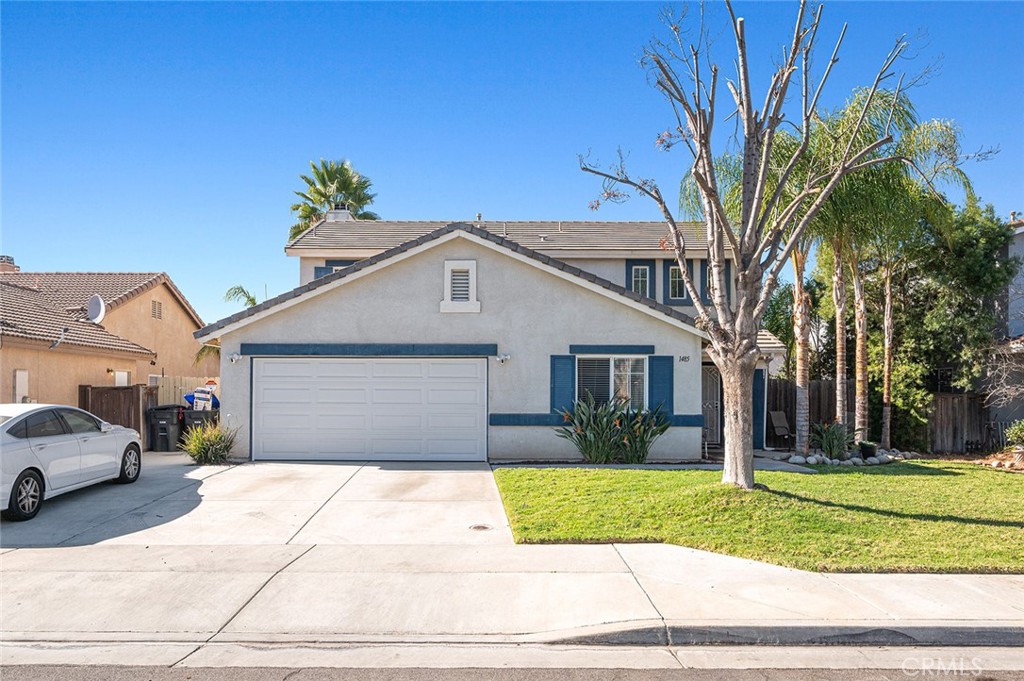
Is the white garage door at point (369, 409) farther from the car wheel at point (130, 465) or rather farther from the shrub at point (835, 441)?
the shrub at point (835, 441)

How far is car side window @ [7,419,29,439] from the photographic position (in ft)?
28.5

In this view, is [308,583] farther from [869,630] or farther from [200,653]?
[869,630]

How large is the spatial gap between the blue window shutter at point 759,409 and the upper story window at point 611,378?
12.2ft

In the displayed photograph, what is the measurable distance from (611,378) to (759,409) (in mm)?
4426

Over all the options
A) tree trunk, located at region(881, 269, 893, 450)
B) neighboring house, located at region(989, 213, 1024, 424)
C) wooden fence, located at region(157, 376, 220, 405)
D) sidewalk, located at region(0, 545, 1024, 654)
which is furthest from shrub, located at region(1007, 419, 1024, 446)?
wooden fence, located at region(157, 376, 220, 405)

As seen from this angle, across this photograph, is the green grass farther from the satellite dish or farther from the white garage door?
the satellite dish

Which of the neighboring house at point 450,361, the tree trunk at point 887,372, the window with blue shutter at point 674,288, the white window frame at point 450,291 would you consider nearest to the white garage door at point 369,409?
the neighboring house at point 450,361

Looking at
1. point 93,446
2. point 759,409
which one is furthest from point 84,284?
point 759,409

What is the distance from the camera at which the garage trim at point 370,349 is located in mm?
13930

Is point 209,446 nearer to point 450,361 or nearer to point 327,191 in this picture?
point 450,361

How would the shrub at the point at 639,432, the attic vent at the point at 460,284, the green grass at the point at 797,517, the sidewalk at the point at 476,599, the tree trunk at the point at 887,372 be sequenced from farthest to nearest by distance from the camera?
the tree trunk at the point at 887,372 < the attic vent at the point at 460,284 < the shrub at the point at 639,432 < the green grass at the point at 797,517 < the sidewalk at the point at 476,599

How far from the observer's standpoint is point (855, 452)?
1478 centimetres

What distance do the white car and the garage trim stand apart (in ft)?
11.1

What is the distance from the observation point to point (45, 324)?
1633cm
